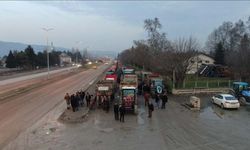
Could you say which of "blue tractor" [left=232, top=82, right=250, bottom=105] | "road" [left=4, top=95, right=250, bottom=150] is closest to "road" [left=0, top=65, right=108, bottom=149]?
"road" [left=4, top=95, right=250, bottom=150]

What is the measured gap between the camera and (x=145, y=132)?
22297 millimetres

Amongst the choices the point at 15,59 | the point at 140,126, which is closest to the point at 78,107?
the point at 140,126

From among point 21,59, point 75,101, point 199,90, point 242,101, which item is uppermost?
point 21,59

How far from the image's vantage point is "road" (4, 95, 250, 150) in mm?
18938

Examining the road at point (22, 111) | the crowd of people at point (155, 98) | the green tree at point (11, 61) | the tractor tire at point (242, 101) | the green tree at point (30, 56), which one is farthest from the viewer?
the green tree at point (30, 56)

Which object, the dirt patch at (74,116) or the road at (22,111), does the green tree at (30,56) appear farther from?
the dirt patch at (74,116)

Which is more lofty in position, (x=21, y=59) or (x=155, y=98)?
(x=21, y=59)

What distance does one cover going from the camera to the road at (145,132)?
18938 millimetres

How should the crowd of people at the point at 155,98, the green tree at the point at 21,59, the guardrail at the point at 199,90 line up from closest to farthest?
the crowd of people at the point at 155,98, the guardrail at the point at 199,90, the green tree at the point at 21,59

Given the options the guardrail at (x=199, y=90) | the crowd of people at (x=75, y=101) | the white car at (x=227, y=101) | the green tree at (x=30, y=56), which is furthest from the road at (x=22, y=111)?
the green tree at (x=30, y=56)

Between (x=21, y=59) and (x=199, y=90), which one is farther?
(x=21, y=59)

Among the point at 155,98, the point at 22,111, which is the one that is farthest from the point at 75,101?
the point at 155,98

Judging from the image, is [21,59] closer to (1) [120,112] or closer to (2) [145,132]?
(1) [120,112]

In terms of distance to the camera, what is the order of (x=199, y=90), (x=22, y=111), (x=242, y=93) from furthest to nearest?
(x=199, y=90), (x=242, y=93), (x=22, y=111)
